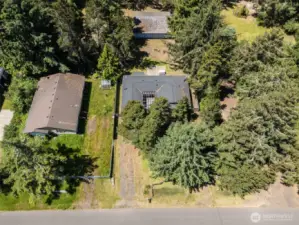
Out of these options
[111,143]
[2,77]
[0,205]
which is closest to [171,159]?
[111,143]

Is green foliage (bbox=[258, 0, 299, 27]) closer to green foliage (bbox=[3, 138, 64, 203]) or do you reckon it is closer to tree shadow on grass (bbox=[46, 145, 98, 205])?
tree shadow on grass (bbox=[46, 145, 98, 205])

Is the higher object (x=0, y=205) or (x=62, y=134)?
(x=62, y=134)

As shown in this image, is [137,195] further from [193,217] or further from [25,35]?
[25,35]

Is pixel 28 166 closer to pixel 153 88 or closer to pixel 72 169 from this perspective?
pixel 72 169

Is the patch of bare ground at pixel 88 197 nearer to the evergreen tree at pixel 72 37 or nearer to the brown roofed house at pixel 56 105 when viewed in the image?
the brown roofed house at pixel 56 105

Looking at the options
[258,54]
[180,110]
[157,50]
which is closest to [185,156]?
[180,110]

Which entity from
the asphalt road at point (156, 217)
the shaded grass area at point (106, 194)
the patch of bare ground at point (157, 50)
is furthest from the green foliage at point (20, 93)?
the patch of bare ground at point (157, 50)
